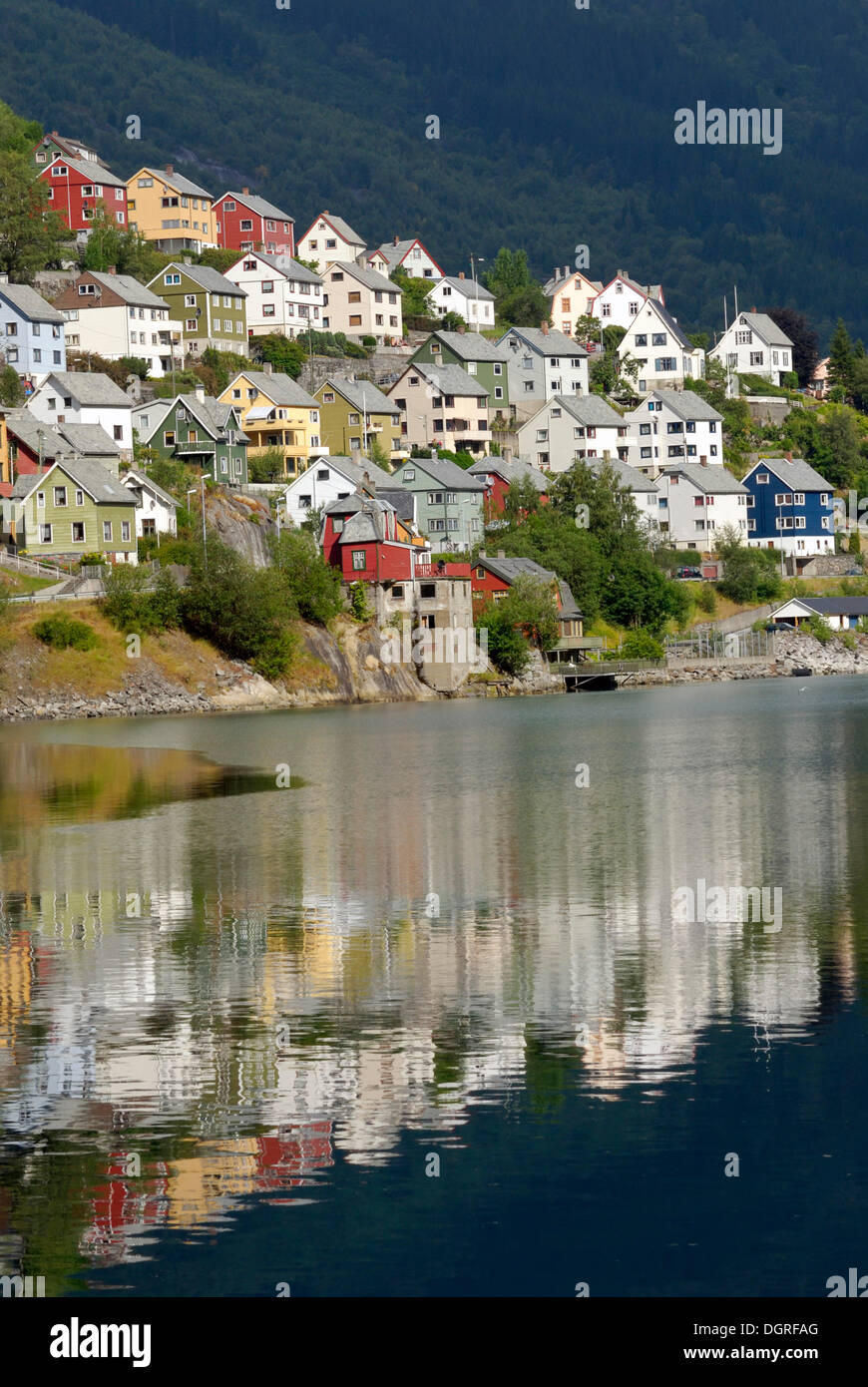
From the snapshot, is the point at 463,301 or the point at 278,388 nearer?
the point at 278,388

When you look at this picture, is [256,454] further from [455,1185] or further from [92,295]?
[455,1185]

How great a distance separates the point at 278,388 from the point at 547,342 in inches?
1442

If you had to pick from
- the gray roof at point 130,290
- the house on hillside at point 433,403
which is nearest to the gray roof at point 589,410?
the house on hillside at point 433,403

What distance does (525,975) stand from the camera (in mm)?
25562

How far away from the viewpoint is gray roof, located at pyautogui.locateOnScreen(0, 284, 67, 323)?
127 meters

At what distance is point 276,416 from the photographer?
5241 inches

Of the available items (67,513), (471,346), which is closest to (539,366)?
(471,346)

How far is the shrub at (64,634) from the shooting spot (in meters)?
97.2

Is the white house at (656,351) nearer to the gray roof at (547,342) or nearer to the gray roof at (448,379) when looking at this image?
the gray roof at (547,342)

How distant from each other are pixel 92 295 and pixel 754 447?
62659 millimetres

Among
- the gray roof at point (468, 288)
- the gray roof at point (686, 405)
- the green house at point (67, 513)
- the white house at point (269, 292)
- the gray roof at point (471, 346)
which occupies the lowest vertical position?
the green house at point (67, 513)

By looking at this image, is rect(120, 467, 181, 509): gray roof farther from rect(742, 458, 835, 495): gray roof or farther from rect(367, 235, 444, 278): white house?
rect(367, 235, 444, 278): white house

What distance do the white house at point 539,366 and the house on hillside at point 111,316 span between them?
3381cm

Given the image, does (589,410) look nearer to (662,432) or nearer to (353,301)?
(662,432)
